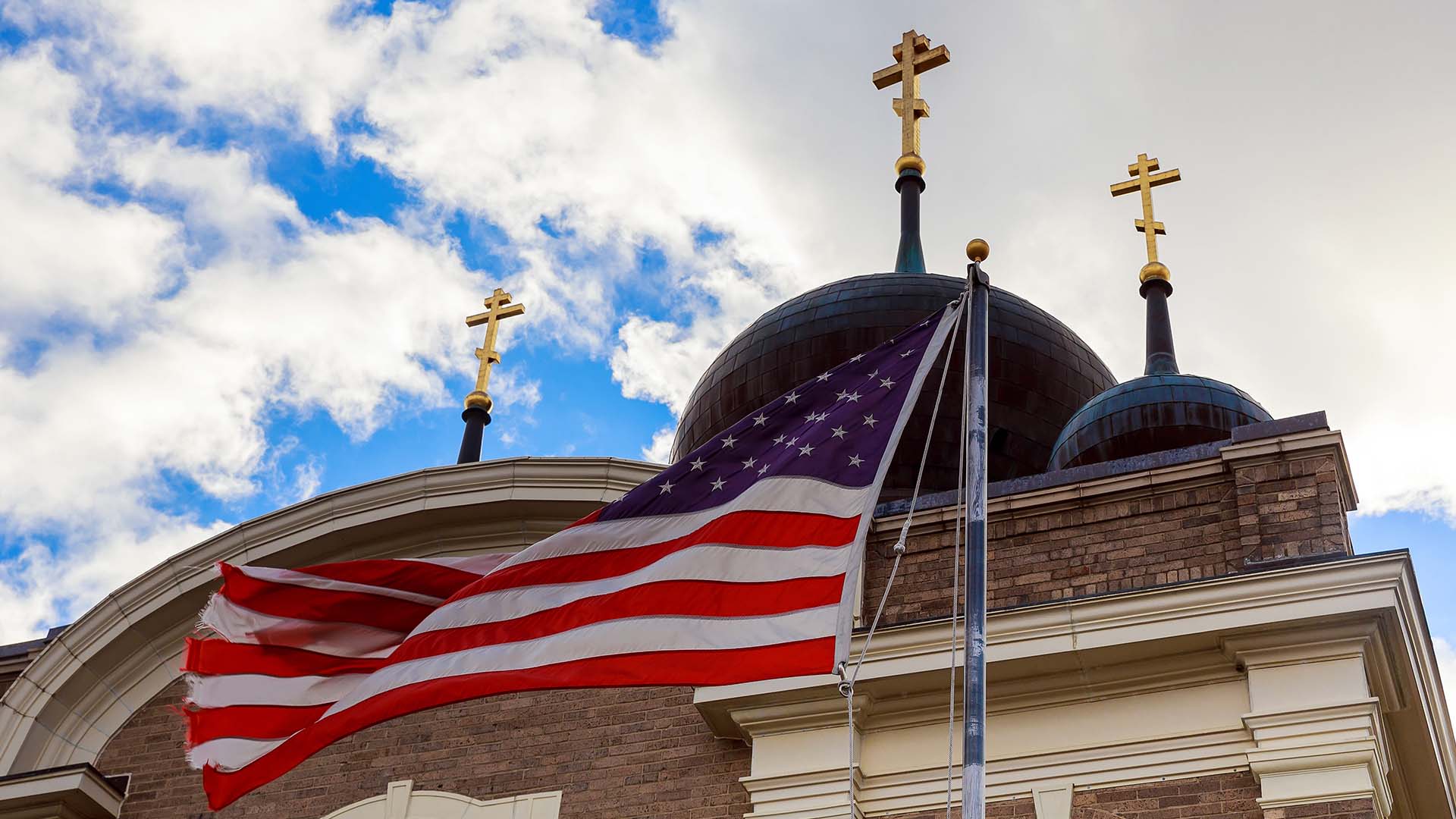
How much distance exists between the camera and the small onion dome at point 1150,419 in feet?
55.1

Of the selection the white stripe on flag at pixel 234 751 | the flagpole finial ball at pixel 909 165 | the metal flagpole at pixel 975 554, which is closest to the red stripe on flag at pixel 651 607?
the metal flagpole at pixel 975 554

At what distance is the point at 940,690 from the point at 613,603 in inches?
115

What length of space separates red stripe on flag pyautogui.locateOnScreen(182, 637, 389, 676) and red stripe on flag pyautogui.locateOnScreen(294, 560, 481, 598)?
46cm

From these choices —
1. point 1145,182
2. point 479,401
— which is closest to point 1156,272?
point 1145,182

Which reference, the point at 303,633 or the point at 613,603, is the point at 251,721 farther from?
the point at 613,603

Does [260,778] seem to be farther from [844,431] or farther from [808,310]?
[808,310]

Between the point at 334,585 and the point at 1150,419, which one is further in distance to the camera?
the point at 1150,419

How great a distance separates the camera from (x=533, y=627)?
9.13 metres

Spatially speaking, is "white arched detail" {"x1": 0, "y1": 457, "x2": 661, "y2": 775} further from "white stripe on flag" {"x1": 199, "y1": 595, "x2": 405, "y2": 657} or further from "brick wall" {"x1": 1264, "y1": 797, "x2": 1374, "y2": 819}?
"brick wall" {"x1": 1264, "y1": 797, "x2": 1374, "y2": 819}

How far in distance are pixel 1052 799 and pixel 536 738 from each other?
3692mm

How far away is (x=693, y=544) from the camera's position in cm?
902

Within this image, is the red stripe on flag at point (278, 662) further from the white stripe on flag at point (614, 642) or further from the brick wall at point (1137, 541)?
the brick wall at point (1137, 541)

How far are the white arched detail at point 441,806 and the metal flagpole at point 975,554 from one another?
14.7ft

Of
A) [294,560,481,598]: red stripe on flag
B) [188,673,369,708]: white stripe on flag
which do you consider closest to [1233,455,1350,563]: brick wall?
[294,560,481,598]: red stripe on flag
